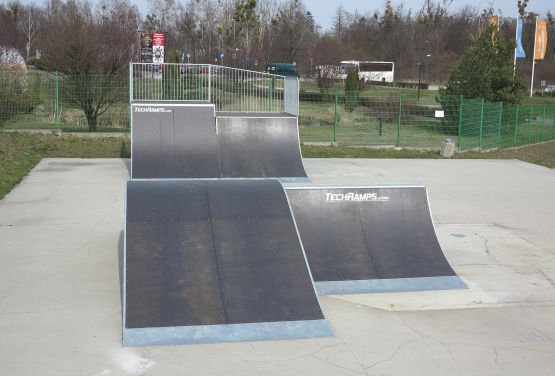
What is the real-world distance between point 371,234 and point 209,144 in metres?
7.33

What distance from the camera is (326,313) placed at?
698 cm

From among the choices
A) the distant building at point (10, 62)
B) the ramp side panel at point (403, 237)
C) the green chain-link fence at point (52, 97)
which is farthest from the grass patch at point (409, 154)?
the distant building at point (10, 62)

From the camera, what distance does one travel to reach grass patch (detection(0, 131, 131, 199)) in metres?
15.6

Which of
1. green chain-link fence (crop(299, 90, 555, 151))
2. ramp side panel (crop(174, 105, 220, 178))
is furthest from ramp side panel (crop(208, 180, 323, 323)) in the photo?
green chain-link fence (crop(299, 90, 555, 151))

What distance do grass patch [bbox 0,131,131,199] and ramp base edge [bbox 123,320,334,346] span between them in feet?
30.7

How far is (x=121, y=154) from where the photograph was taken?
18.7 meters

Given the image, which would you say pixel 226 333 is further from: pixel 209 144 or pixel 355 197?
pixel 209 144

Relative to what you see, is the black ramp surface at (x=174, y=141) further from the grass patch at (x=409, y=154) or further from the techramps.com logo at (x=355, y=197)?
the techramps.com logo at (x=355, y=197)

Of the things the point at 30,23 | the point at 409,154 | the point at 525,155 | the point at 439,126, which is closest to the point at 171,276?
the point at 409,154

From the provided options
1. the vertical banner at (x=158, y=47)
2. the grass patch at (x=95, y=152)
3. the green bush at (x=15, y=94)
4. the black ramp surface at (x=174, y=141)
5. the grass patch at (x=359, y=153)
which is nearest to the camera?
the black ramp surface at (x=174, y=141)

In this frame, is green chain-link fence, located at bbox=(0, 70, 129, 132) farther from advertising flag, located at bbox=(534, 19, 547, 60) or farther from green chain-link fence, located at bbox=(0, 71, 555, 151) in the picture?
advertising flag, located at bbox=(534, 19, 547, 60)

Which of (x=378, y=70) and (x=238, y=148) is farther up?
(x=378, y=70)

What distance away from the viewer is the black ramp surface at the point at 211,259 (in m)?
6.37

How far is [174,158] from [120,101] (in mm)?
9276
